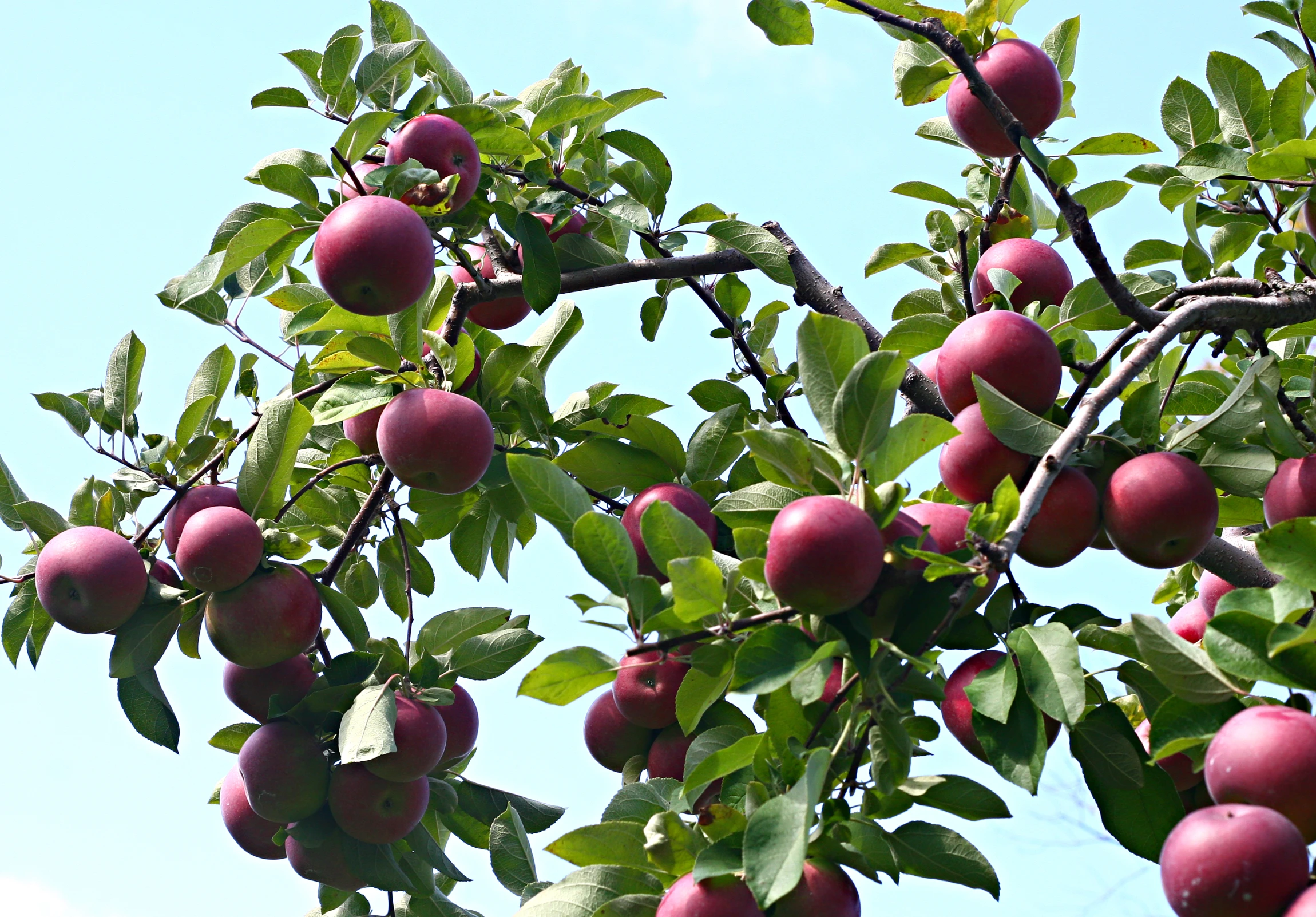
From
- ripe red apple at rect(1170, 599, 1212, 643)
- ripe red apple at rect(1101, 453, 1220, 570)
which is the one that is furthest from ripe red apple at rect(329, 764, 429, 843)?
ripe red apple at rect(1170, 599, 1212, 643)

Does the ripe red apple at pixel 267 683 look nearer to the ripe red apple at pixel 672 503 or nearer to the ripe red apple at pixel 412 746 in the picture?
the ripe red apple at pixel 412 746

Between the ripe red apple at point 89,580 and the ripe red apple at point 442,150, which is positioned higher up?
the ripe red apple at point 442,150

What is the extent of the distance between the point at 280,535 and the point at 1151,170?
1868 mm

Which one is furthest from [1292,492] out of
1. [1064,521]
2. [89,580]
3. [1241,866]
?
[89,580]

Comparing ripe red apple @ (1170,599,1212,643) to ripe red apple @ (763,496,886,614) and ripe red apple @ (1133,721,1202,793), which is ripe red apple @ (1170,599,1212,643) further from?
ripe red apple @ (763,496,886,614)

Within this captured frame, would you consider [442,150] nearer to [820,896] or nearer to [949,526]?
[949,526]

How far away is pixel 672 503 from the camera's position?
2.07 meters

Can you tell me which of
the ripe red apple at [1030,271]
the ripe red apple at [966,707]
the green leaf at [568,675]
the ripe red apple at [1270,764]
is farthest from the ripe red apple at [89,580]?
the ripe red apple at [1270,764]

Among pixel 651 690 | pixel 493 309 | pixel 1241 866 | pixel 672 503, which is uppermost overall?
pixel 493 309

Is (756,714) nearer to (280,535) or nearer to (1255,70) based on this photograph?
(280,535)

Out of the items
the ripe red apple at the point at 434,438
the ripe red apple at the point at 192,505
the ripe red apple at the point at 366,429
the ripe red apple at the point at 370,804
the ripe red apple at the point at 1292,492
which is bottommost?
the ripe red apple at the point at 1292,492

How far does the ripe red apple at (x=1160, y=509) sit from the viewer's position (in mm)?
1683

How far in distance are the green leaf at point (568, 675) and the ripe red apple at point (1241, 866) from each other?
0.71 metres

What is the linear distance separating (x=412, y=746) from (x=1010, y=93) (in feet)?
5.22
